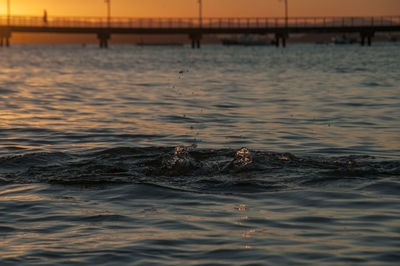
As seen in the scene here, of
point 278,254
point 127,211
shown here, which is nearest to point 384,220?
point 278,254

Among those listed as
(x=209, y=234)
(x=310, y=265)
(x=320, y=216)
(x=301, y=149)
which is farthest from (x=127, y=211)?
(x=301, y=149)

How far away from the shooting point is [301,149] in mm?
14258

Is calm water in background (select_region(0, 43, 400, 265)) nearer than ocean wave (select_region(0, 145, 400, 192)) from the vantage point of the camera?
Yes

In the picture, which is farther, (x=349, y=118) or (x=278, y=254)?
(x=349, y=118)

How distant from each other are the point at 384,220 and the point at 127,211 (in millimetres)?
3277

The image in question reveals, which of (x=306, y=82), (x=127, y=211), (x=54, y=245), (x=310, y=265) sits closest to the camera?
(x=310, y=265)

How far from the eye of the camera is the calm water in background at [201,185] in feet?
24.0

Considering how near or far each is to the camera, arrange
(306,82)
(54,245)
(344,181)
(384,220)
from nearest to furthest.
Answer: (54,245), (384,220), (344,181), (306,82)

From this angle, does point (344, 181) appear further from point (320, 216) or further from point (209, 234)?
point (209, 234)

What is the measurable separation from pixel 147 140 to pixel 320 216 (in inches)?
304

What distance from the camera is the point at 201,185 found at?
10.8m

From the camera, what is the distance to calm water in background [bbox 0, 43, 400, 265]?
7.32 meters

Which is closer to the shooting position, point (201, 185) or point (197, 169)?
point (201, 185)

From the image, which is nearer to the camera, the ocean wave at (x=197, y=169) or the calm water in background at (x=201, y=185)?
the calm water in background at (x=201, y=185)
